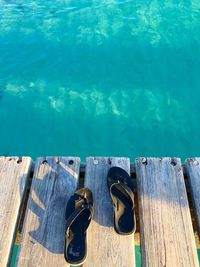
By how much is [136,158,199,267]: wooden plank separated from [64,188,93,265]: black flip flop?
1.44 ft


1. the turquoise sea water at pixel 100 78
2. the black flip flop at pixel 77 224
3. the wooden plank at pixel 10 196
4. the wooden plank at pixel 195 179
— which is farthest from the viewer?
the turquoise sea water at pixel 100 78

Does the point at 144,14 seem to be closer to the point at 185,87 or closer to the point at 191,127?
the point at 185,87

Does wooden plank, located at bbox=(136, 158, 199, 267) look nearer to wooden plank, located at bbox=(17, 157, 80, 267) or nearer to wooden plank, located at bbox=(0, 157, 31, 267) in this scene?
wooden plank, located at bbox=(17, 157, 80, 267)

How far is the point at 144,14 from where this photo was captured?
307 inches

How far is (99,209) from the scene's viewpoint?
2426 mm

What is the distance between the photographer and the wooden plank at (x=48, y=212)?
2.18 metres

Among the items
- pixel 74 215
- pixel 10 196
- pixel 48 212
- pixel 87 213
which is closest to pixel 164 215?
pixel 87 213

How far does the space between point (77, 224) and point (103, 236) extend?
235mm

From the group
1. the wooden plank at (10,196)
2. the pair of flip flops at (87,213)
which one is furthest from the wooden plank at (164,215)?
the wooden plank at (10,196)

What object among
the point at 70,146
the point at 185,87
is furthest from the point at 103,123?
the point at 185,87

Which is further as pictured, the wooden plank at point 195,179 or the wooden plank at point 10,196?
the wooden plank at point 195,179

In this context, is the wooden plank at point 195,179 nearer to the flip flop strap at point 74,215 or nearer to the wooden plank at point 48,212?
the flip flop strap at point 74,215

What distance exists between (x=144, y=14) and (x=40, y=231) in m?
6.98

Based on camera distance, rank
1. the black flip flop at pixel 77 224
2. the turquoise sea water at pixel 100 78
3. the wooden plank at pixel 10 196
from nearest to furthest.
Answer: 1. the black flip flop at pixel 77 224
2. the wooden plank at pixel 10 196
3. the turquoise sea water at pixel 100 78
